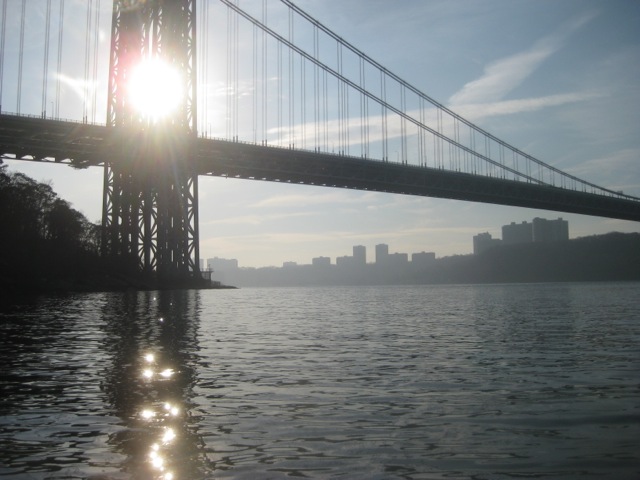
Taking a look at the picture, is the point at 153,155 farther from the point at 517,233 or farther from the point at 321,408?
the point at 517,233

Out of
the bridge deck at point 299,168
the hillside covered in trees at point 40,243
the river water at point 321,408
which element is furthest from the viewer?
the bridge deck at point 299,168

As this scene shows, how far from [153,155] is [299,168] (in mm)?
16854

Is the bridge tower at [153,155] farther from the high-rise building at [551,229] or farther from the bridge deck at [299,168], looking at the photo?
Result: the high-rise building at [551,229]

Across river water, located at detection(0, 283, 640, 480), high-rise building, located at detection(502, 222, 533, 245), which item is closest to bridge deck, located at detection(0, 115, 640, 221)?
river water, located at detection(0, 283, 640, 480)

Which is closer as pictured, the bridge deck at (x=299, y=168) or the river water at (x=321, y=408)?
the river water at (x=321, y=408)

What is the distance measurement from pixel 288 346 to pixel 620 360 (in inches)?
296

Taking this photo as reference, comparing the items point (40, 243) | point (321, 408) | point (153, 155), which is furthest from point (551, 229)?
point (321, 408)

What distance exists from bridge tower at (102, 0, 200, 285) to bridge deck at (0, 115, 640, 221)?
1360 millimetres

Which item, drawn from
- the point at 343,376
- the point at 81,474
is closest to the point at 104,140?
the point at 343,376

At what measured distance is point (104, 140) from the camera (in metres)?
66.5

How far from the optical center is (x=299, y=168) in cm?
7331

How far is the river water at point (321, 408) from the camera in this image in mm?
5584

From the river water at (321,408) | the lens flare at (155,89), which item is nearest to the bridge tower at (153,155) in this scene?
the lens flare at (155,89)

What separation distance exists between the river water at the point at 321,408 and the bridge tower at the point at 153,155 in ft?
160
